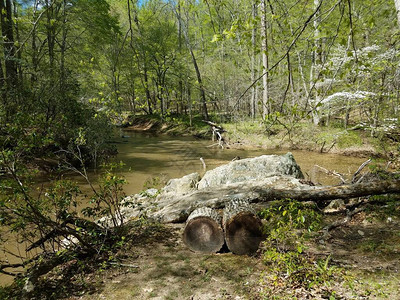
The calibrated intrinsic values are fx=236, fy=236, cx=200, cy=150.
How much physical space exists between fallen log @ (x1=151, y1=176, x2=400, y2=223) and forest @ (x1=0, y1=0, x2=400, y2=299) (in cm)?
35

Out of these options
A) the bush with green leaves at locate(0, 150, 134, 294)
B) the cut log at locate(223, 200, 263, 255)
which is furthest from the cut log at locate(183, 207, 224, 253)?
the bush with green leaves at locate(0, 150, 134, 294)

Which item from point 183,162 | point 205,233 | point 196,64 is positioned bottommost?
point 183,162

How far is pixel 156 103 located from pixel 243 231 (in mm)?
2743

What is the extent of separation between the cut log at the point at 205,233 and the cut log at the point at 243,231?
0.15 metres

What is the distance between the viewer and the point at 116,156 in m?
13.8

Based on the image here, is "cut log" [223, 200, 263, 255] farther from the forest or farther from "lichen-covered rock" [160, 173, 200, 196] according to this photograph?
"lichen-covered rock" [160, 173, 200, 196]

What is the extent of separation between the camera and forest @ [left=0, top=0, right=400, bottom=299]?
275 centimetres

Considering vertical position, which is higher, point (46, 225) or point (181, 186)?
point (46, 225)

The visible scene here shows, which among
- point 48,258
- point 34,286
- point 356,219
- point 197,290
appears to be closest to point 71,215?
point 48,258

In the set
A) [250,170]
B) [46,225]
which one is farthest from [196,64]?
[46,225]

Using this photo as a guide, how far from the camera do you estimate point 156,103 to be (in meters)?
4.49

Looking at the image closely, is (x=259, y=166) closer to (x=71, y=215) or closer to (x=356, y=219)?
(x=356, y=219)

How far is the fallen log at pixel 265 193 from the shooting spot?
405 centimetres

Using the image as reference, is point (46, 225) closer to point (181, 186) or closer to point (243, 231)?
point (243, 231)
